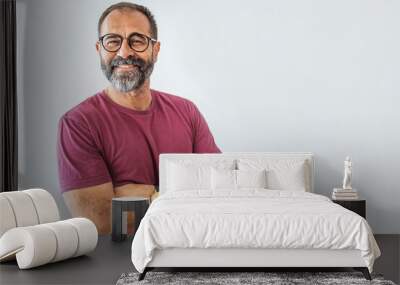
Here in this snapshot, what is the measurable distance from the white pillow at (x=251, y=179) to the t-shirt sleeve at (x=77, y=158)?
147cm

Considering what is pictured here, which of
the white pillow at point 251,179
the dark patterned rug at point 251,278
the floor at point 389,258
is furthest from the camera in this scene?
the white pillow at point 251,179

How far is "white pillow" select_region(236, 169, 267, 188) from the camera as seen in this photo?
635 cm

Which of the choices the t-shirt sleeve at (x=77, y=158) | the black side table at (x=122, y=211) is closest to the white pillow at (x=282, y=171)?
the black side table at (x=122, y=211)

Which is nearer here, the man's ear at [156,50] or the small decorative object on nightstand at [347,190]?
the small decorative object on nightstand at [347,190]

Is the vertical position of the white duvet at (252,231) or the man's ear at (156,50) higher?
the man's ear at (156,50)

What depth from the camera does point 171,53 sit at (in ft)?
23.0

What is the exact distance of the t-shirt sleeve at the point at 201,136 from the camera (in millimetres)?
7020

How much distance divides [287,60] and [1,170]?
3324 mm

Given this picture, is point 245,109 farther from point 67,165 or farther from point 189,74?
point 67,165

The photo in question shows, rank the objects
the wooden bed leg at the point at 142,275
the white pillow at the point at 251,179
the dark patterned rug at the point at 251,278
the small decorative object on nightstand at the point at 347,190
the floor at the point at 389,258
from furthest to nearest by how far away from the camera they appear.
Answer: the small decorative object on nightstand at the point at 347,190
the white pillow at the point at 251,179
the floor at the point at 389,258
the wooden bed leg at the point at 142,275
the dark patterned rug at the point at 251,278

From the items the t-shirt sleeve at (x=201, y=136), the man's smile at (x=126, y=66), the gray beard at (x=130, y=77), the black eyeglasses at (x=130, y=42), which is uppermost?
the black eyeglasses at (x=130, y=42)

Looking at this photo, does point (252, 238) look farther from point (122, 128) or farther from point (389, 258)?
point (122, 128)

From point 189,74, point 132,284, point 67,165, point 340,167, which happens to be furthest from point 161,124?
point 132,284

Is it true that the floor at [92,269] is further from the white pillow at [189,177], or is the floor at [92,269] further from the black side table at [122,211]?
the white pillow at [189,177]
